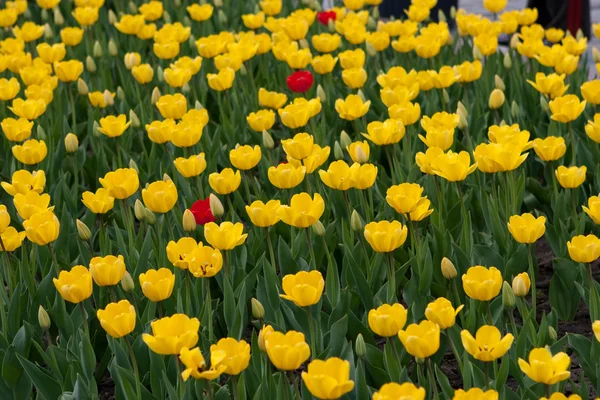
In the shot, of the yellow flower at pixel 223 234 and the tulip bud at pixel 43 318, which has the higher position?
the yellow flower at pixel 223 234

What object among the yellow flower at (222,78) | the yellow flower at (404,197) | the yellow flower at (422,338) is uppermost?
the yellow flower at (422,338)

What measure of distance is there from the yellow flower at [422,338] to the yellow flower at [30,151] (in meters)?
1.86

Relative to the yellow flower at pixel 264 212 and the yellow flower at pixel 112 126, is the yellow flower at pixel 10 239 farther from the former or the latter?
the yellow flower at pixel 112 126

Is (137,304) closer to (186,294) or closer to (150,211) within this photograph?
(186,294)

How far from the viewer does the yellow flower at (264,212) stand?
2709 millimetres

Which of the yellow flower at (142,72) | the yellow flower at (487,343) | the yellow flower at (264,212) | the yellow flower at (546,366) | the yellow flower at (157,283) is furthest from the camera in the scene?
the yellow flower at (142,72)

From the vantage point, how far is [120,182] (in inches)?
119

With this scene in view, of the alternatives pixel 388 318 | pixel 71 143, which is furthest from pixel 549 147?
pixel 71 143

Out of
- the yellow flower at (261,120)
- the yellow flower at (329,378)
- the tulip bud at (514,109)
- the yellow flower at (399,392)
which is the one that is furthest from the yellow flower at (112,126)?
the yellow flower at (399,392)

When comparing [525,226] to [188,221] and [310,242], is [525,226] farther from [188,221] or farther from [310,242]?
[188,221]

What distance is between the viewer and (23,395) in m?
2.61

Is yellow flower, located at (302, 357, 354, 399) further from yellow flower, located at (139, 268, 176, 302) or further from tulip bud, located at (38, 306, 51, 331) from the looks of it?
tulip bud, located at (38, 306, 51, 331)

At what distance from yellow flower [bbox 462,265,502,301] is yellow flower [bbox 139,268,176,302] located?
2.28 ft

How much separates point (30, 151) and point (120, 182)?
0.60 metres
